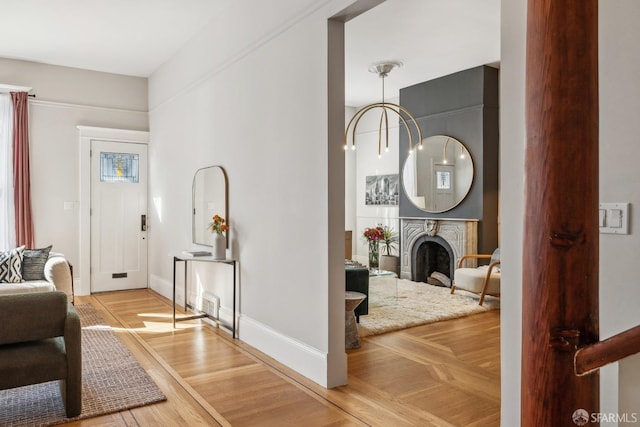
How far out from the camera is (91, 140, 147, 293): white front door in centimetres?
654

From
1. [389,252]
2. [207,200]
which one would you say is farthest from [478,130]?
[207,200]

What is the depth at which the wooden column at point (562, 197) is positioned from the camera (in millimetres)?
825

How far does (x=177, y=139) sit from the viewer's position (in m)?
5.82

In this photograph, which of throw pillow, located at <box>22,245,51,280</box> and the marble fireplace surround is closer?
throw pillow, located at <box>22,245,51,280</box>

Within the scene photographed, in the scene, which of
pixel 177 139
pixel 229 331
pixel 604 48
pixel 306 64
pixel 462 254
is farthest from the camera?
pixel 462 254

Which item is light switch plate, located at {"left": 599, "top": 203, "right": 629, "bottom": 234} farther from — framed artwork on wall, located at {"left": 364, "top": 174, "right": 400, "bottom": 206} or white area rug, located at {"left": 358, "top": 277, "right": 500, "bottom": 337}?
framed artwork on wall, located at {"left": 364, "top": 174, "right": 400, "bottom": 206}

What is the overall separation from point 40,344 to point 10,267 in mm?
2420

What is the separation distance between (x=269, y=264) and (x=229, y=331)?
1.01 metres

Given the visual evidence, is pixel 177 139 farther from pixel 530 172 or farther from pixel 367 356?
pixel 530 172

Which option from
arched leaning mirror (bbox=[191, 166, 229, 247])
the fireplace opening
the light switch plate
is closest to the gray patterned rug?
arched leaning mirror (bbox=[191, 166, 229, 247])

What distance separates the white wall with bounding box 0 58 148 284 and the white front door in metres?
0.24

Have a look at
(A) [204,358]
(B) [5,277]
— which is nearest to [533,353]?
(A) [204,358]

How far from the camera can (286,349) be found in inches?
139

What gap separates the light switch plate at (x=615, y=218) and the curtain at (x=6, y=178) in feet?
21.6
